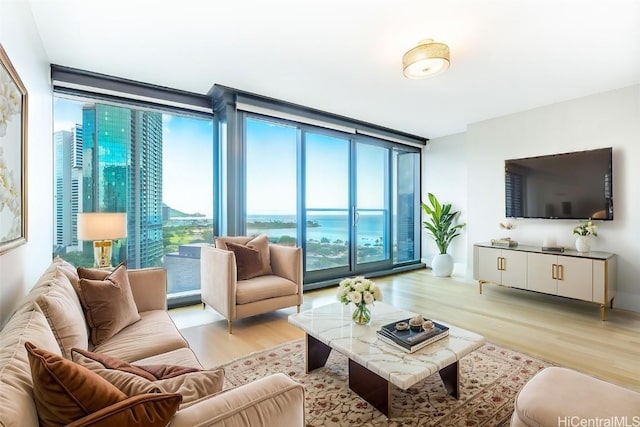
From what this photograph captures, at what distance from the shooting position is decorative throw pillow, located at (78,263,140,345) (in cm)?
171

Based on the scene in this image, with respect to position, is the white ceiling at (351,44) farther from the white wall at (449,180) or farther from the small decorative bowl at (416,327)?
the small decorative bowl at (416,327)

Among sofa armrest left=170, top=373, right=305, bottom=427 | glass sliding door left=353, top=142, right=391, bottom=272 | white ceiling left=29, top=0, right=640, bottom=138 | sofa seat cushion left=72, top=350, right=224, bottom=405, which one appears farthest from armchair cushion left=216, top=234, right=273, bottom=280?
sofa armrest left=170, top=373, right=305, bottom=427

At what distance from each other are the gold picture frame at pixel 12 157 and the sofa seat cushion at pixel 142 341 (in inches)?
26.1

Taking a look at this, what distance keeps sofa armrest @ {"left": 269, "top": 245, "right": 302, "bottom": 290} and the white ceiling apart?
176 cm

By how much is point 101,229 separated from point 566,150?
16.2ft

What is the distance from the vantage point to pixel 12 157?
160 cm

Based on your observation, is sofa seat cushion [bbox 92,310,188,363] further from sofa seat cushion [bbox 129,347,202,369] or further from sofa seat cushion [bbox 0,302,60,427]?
sofa seat cushion [bbox 0,302,60,427]

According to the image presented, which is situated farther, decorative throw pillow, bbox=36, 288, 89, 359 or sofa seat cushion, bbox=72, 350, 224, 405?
decorative throw pillow, bbox=36, 288, 89, 359

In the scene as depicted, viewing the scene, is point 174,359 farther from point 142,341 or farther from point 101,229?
point 101,229

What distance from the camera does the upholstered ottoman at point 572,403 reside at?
112 centimetres

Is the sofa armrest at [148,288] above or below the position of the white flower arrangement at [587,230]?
below

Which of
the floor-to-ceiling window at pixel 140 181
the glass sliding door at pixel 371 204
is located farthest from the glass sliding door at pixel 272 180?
the glass sliding door at pixel 371 204

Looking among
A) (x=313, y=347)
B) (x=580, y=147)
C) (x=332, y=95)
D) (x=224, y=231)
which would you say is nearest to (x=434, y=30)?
(x=332, y=95)

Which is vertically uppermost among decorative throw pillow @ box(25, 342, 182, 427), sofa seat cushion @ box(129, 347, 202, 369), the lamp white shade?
the lamp white shade
